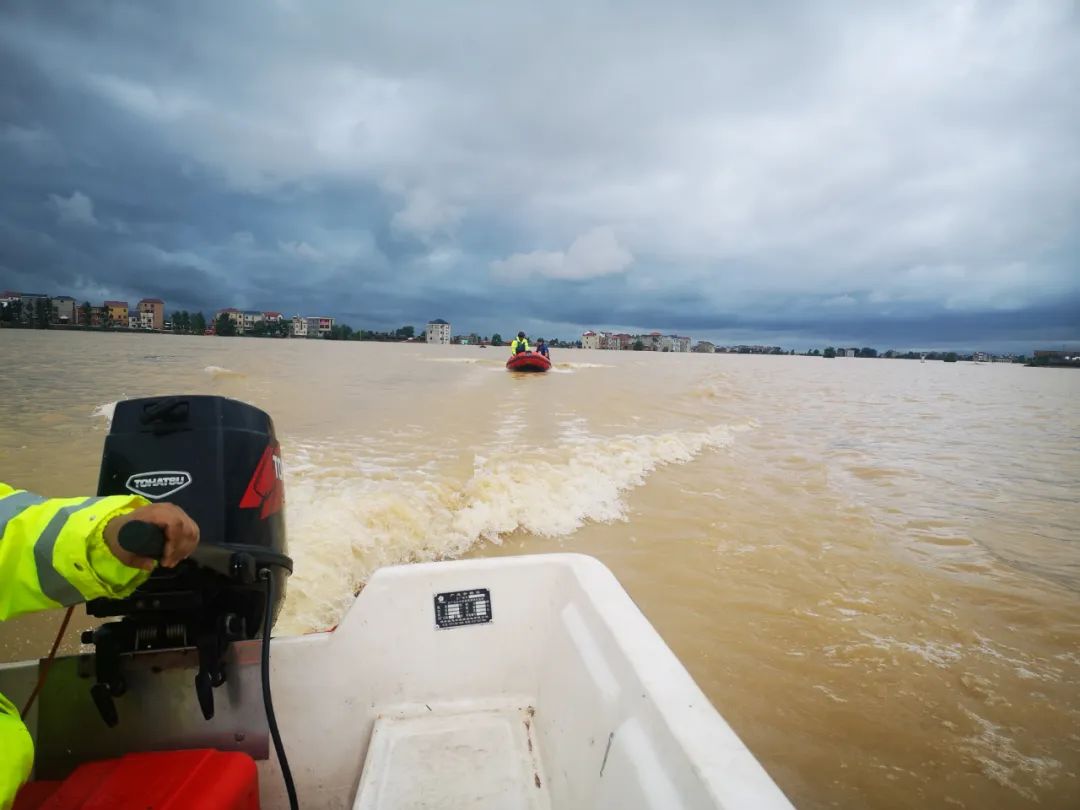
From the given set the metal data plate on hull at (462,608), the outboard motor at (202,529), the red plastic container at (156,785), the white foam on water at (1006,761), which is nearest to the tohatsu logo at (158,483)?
the outboard motor at (202,529)

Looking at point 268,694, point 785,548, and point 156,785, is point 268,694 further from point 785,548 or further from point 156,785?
point 785,548

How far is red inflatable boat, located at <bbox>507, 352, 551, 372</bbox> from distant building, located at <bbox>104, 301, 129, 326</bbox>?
9339cm

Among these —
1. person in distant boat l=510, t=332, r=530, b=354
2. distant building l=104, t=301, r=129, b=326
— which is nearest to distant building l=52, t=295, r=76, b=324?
distant building l=104, t=301, r=129, b=326

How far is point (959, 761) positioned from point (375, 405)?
38.7 ft

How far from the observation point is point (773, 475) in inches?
308

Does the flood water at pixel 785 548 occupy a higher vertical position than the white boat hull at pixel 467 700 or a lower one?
lower

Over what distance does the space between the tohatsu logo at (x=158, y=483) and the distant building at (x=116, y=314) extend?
110m

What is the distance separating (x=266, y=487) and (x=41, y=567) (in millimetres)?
950

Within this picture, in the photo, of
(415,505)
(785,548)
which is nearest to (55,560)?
(415,505)

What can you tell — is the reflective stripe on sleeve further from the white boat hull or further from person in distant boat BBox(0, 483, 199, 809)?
the white boat hull

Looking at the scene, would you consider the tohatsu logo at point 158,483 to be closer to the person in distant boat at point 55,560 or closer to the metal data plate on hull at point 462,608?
the person in distant boat at point 55,560

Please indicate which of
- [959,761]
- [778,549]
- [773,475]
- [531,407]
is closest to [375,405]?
[531,407]

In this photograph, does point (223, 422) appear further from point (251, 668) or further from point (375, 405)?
point (375, 405)

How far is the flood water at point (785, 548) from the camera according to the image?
109 inches
